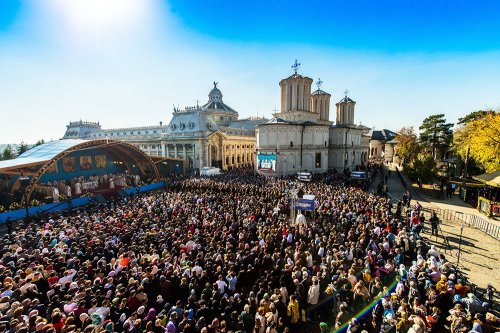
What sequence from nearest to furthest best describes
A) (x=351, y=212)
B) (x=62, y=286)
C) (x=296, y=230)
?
(x=62, y=286) < (x=296, y=230) < (x=351, y=212)

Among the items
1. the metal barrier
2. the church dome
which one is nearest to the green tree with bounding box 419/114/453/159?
the metal barrier

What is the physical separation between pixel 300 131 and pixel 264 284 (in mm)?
34275

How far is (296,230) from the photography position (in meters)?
12.8

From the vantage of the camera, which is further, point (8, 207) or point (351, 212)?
point (8, 207)

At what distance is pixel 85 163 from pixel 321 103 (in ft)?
141

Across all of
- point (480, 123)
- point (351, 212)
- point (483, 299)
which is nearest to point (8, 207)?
point (351, 212)

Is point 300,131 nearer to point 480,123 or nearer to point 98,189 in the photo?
point 480,123

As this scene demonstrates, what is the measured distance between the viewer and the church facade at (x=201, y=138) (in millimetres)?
44812

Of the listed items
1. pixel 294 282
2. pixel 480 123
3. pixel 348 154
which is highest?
pixel 480 123

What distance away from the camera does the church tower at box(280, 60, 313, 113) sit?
4081 centimetres

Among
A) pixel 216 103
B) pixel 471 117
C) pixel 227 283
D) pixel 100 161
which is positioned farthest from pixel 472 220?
pixel 216 103

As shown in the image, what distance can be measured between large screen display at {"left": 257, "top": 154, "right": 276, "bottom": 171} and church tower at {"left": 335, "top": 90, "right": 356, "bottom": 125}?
20991mm

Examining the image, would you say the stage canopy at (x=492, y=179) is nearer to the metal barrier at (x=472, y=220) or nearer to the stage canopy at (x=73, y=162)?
the metal barrier at (x=472, y=220)

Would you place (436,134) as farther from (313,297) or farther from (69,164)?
(69,164)
